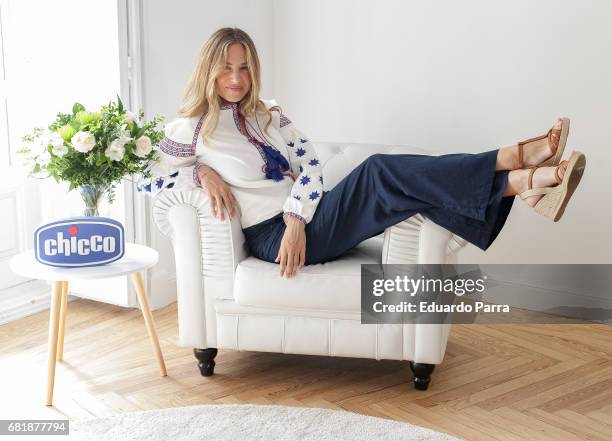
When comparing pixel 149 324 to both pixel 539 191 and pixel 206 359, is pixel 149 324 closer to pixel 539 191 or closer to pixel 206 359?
pixel 206 359

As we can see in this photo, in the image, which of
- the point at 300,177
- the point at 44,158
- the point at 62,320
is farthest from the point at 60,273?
the point at 300,177

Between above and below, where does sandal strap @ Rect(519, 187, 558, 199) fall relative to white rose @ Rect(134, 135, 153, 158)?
below

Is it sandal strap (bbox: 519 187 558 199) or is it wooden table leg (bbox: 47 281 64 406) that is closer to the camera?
sandal strap (bbox: 519 187 558 199)

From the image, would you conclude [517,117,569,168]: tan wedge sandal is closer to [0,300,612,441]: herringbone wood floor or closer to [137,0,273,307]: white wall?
[0,300,612,441]: herringbone wood floor

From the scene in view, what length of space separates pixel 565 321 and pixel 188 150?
67.6 inches

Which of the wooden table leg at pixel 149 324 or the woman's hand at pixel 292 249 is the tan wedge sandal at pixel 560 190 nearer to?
the woman's hand at pixel 292 249

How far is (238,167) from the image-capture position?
105 inches

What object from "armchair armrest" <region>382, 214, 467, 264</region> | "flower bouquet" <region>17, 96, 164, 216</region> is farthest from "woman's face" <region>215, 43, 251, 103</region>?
"armchair armrest" <region>382, 214, 467, 264</region>

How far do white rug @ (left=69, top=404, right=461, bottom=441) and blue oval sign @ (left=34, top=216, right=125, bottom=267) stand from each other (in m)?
0.48

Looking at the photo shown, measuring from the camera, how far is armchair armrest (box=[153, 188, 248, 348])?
2.60 meters

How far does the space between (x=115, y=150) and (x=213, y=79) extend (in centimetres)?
43

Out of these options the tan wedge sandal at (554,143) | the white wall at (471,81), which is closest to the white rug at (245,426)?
the tan wedge sandal at (554,143)

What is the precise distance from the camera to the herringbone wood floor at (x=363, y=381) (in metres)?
2.43

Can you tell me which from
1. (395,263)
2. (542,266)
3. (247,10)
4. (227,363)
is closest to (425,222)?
(395,263)
